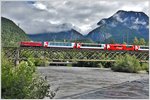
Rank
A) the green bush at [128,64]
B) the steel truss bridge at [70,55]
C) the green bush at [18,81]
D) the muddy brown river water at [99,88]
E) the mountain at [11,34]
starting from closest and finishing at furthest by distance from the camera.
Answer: the green bush at [18,81], the muddy brown river water at [99,88], the steel truss bridge at [70,55], the green bush at [128,64], the mountain at [11,34]

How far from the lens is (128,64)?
28.2 m

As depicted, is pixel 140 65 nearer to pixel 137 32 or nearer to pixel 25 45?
pixel 25 45

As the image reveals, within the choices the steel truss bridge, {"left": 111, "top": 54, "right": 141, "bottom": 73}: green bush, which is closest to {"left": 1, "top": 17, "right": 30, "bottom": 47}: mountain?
the steel truss bridge

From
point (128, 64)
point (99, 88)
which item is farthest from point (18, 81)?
point (128, 64)

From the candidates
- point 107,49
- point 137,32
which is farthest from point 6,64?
point 137,32

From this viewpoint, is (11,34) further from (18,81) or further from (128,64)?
(18,81)

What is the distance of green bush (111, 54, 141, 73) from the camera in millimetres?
27455

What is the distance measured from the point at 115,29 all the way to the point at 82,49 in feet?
153

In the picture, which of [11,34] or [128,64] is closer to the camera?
[128,64]

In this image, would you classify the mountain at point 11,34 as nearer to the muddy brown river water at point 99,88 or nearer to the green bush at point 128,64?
the green bush at point 128,64

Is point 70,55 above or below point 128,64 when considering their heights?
above

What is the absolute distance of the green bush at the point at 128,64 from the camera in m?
27.5

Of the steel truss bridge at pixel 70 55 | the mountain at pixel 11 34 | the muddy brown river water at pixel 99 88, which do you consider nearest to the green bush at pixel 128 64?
the steel truss bridge at pixel 70 55

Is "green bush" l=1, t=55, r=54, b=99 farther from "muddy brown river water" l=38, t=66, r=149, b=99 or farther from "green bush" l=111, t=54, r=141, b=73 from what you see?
"green bush" l=111, t=54, r=141, b=73
